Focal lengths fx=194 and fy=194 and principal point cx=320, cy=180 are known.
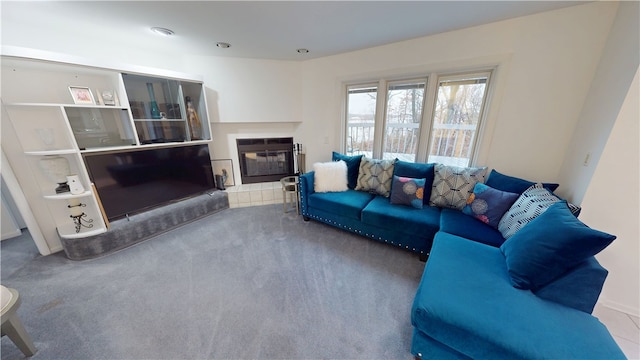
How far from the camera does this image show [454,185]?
6.79ft

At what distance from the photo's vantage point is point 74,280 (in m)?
1.77

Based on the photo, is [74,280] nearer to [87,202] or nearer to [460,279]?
[87,202]

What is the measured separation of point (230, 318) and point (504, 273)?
1873 mm

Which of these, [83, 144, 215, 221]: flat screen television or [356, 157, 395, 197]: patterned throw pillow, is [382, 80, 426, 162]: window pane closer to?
[356, 157, 395, 197]: patterned throw pillow

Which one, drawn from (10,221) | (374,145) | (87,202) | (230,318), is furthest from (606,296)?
(10,221)

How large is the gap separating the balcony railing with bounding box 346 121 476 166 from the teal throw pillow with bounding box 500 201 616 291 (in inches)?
50.9

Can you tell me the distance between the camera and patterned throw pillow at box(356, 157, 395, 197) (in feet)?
8.00

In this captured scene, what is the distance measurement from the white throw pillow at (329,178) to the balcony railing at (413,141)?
2.38 ft

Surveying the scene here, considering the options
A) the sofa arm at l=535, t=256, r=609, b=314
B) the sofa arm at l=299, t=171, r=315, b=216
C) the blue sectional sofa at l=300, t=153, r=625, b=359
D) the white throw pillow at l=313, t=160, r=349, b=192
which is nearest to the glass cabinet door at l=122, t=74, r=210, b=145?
the sofa arm at l=299, t=171, r=315, b=216

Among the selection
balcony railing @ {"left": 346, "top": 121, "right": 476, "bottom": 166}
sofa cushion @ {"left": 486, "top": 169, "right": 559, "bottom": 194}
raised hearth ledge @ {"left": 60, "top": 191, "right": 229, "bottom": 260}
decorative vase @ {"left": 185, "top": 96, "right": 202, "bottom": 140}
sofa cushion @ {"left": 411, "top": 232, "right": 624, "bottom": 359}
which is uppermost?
decorative vase @ {"left": 185, "top": 96, "right": 202, "bottom": 140}

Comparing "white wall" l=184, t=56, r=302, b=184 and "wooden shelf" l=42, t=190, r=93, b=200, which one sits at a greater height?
"white wall" l=184, t=56, r=302, b=184

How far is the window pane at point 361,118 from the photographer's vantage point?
2900 millimetres

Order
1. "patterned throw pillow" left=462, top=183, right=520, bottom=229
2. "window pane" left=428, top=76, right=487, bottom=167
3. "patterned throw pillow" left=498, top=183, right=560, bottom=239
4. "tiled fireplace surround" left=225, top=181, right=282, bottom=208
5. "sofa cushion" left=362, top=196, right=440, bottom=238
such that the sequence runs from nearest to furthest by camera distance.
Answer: "patterned throw pillow" left=498, top=183, right=560, bottom=239 → "patterned throw pillow" left=462, top=183, right=520, bottom=229 → "sofa cushion" left=362, top=196, right=440, bottom=238 → "window pane" left=428, top=76, right=487, bottom=167 → "tiled fireplace surround" left=225, top=181, right=282, bottom=208

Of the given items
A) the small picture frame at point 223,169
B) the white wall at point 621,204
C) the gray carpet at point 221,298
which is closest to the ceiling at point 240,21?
the white wall at point 621,204
